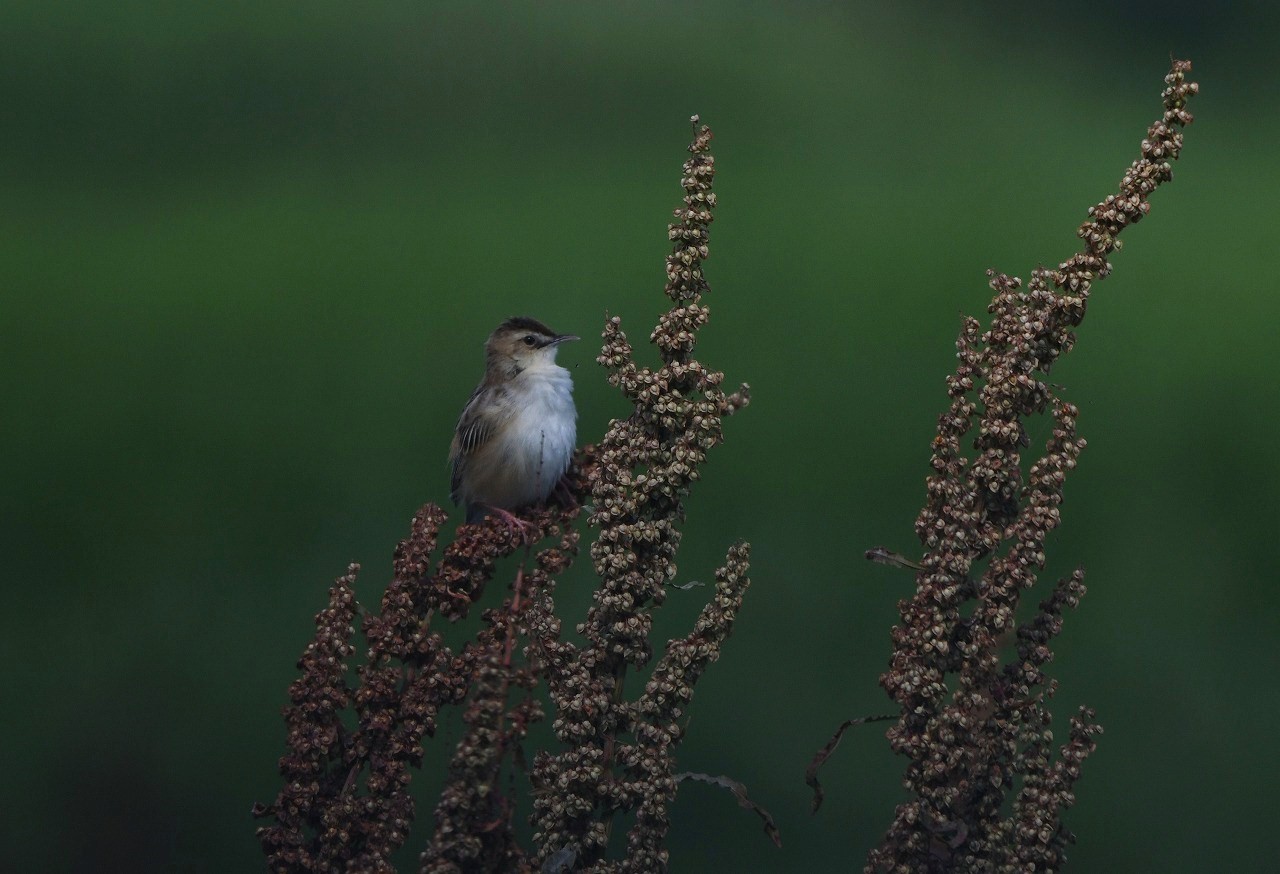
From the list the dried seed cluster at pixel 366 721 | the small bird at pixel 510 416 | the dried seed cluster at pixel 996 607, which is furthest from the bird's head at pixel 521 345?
the dried seed cluster at pixel 996 607

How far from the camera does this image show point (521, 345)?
283 centimetres

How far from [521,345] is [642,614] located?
1176 mm

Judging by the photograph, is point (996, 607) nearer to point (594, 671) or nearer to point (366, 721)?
point (594, 671)

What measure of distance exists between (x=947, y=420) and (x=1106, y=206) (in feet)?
1.00

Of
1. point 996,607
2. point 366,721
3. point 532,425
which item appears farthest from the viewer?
point 532,425

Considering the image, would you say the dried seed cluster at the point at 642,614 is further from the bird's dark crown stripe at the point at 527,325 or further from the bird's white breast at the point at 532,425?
the bird's dark crown stripe at the point at 527,325

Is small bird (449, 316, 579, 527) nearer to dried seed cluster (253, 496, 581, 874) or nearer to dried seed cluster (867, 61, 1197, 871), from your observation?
dried seed cluster (253, 496, 581, 874)

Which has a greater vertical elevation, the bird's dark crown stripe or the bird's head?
the bird's dark crown stripe

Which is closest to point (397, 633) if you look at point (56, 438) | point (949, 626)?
point (949, 626)

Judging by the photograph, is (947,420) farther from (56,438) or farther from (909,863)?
(56,438)

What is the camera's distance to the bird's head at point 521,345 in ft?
9.20

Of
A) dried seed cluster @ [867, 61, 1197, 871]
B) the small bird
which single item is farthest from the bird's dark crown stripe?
dried seed cluster @ [867, 61, 1197, 871]

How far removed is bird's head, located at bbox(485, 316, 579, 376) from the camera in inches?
110

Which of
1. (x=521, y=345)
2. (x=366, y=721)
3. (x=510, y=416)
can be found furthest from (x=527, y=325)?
(x=366, y=721)
